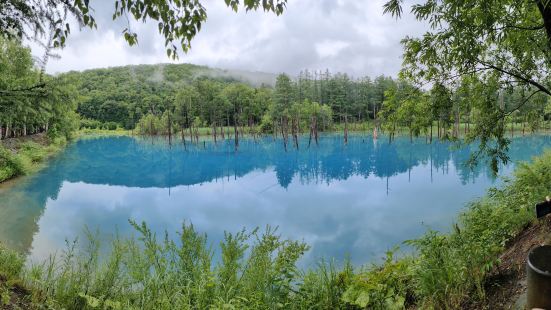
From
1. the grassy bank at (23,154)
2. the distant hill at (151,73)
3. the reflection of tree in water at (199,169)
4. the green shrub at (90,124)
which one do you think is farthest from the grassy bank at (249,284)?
the distant hill at (151,73)

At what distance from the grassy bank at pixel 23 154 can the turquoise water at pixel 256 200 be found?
0.88 metres

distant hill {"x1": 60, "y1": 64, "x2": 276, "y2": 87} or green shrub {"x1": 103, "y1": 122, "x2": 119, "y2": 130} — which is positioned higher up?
distant hill {"x1": 60, "y1": 64, "x2": 276, "y2": 87}

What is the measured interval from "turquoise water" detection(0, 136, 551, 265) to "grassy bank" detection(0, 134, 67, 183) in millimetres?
882

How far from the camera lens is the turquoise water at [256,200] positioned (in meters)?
11.9

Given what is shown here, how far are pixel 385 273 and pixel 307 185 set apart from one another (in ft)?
59.9

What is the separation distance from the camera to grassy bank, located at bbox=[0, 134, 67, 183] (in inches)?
781

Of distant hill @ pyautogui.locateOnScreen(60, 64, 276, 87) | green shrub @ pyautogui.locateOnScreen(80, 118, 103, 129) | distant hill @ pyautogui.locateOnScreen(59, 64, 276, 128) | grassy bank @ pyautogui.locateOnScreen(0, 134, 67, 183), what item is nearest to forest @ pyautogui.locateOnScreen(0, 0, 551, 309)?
grassy bank @ pyautogui.locateOnScreen(0, 134, 67, 183)

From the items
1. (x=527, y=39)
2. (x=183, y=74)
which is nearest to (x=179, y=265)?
(x=527, y=39)

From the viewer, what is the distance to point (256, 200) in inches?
727

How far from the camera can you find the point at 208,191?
68.8 feet

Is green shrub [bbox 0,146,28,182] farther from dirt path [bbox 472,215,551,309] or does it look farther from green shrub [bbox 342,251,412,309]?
dirt path [bbox 472,215,551,309]

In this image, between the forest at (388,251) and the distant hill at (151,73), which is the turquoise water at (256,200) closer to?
the forest at (388,251)

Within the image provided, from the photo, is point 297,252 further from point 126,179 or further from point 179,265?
point 126,179

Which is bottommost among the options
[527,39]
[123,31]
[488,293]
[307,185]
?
[307,185]
